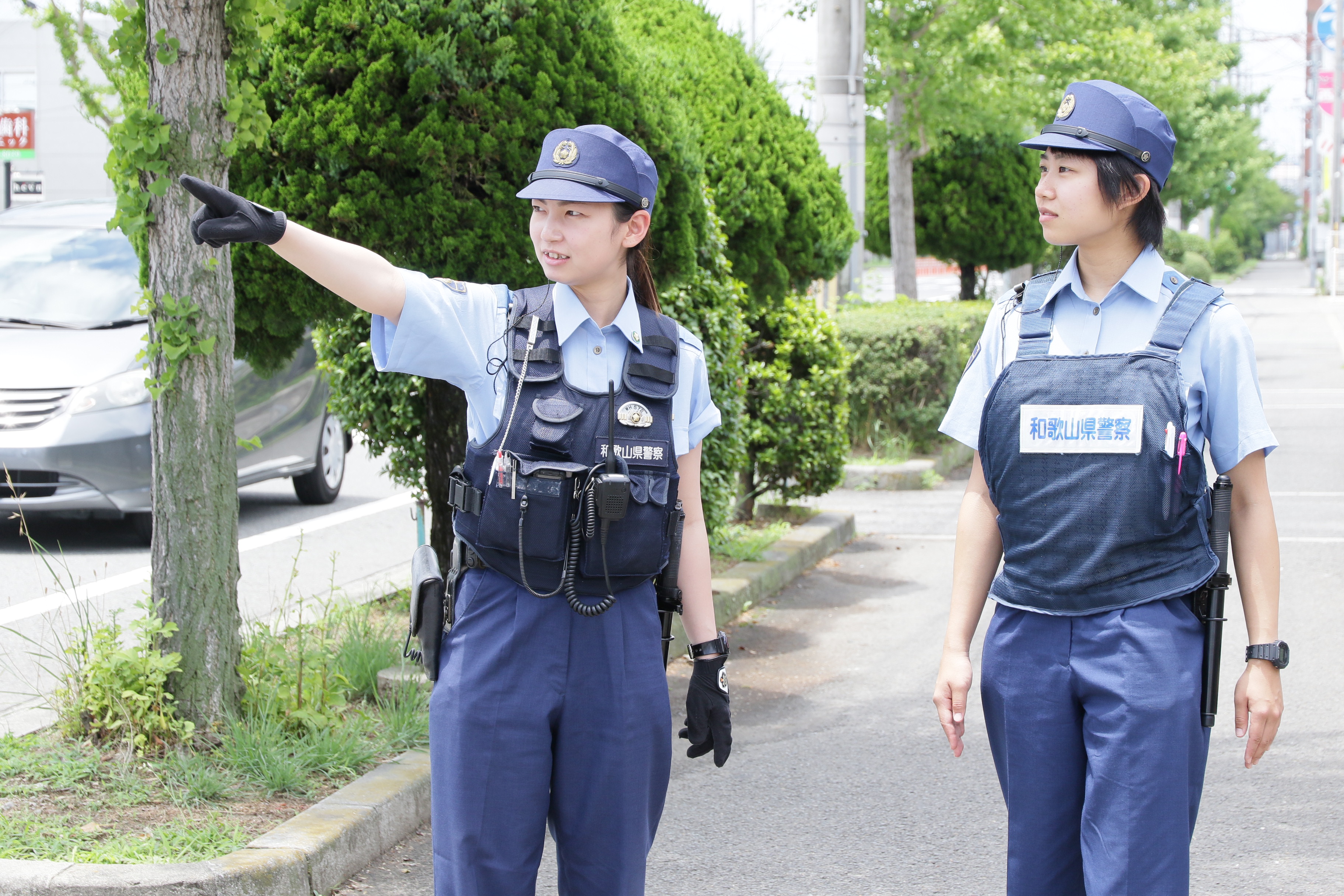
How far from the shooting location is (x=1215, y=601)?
243 centimetres

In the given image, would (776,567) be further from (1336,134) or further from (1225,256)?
(1225,256)

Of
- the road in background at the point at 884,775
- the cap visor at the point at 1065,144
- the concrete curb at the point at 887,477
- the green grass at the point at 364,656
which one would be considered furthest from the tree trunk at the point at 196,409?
the concrete curb at the point at 887,477

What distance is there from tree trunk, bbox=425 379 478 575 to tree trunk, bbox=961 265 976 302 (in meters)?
13.9

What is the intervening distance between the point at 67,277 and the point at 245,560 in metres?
2.06

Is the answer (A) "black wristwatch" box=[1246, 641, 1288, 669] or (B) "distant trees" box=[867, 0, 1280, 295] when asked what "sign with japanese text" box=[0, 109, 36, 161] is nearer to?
(B) "distant trees" box=[867, 0, 1280, 295]

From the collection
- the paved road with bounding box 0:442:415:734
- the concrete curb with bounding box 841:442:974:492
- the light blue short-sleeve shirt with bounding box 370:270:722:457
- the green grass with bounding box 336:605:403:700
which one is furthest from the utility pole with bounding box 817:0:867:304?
the light blue short-sleeve shirt with bounding box 370:270:722:457

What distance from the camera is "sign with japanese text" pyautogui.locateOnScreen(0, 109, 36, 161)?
46.4ft

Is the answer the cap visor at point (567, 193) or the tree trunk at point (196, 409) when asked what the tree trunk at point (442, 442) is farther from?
the cap visor at point (567, 193)

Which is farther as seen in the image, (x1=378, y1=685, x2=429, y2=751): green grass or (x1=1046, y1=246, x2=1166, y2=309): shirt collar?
(x1=378, y1=685, x2=429, y2=751): green grass

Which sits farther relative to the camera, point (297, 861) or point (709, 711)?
point (297, 861)

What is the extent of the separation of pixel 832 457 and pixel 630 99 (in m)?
3.64

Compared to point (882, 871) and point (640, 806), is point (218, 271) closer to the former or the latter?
point (640, 806)

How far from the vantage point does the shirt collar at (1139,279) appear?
8.20 feet

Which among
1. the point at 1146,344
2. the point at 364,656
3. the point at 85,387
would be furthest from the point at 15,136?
the point at 1146,344
